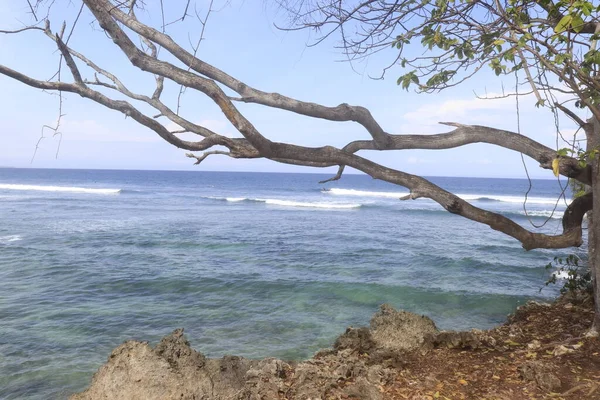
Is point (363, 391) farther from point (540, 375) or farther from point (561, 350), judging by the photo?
point (561, 350)

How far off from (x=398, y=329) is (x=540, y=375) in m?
1.92

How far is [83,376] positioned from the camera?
6090 mm

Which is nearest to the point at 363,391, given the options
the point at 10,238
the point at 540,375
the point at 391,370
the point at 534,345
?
the point at 391,370

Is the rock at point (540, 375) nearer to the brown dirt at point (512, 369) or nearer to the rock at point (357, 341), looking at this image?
the brown dirt at point (512, 369)

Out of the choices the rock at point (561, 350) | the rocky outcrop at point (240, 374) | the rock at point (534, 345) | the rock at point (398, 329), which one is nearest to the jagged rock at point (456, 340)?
the rocky outcrop at point (240, 374)

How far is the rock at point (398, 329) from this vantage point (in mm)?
5398

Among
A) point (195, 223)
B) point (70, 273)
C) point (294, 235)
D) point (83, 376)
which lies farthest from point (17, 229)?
point (83, 376)

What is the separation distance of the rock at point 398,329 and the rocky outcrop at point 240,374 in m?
0.03

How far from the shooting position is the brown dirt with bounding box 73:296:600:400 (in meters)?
3.85

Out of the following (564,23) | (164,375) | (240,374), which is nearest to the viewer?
(564,23)

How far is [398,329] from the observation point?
5.59 metres

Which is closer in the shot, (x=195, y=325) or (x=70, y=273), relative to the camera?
(x=195, y=325)

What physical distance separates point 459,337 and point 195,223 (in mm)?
20904

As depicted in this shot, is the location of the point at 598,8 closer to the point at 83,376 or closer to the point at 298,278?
the point at 83,376
